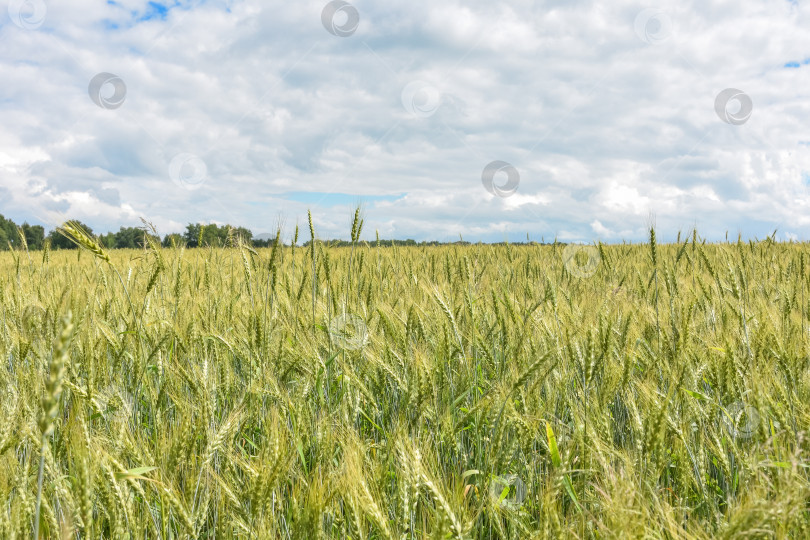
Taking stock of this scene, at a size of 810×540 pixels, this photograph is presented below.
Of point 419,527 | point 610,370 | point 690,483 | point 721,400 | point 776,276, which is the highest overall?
point 776,276

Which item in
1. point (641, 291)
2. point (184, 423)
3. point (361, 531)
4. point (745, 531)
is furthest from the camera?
point (641, 291)

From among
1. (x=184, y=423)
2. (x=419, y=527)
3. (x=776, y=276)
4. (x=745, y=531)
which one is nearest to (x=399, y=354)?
(x=419, y=527)

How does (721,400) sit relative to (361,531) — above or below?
above

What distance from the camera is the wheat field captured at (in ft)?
3.65

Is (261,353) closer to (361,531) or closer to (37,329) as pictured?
(361,531)

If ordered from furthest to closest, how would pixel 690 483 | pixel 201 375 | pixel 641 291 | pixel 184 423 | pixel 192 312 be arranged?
pixel 641 291, pixel 192 312, pixel 201 375, pixel 690 483, pixel 184 423

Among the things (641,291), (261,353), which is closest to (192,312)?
(261,353)

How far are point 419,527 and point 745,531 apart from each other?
0.85 meters

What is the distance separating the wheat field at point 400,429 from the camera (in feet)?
3.65

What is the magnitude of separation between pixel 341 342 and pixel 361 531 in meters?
1.21

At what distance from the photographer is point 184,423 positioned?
135cm

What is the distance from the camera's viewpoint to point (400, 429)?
4.50 ft

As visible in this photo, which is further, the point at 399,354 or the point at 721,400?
the point at 399,354

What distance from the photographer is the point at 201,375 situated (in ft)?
5.96
